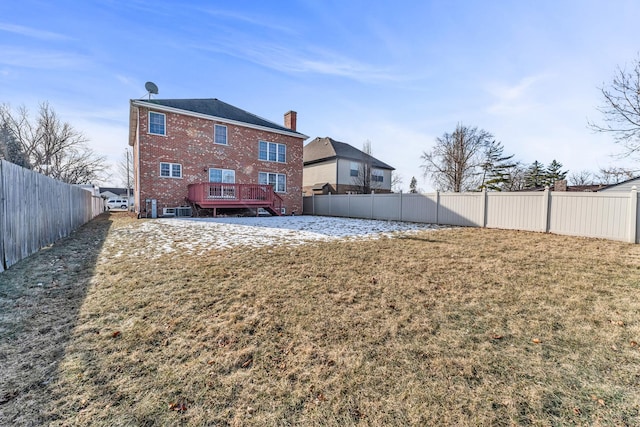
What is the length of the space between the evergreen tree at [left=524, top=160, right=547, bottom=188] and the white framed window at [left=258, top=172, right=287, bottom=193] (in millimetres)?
31075

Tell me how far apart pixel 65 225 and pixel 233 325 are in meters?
9.37

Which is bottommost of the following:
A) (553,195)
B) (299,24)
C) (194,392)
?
(194,392)

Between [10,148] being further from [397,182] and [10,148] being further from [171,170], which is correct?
[397,182]

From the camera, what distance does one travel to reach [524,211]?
10266 mm

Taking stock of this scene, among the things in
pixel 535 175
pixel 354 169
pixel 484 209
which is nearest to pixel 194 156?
pixel 484 209

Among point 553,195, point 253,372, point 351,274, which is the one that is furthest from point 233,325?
point 553,195

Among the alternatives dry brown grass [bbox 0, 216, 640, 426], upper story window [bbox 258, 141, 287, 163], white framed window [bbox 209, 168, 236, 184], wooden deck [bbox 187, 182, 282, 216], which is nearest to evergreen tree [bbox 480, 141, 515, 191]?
upper story window [bbox 258, 141, 287, 163]

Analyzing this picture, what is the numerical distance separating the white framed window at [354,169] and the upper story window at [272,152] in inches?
412

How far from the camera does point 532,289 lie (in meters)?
3.90

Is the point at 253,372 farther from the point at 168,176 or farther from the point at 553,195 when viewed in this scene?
the point at 168,176

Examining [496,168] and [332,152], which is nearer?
[332,152]

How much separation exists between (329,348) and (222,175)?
52.8ft

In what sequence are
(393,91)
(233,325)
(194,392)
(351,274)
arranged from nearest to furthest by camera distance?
(194,392), (233,325), (351,274), (393,91)

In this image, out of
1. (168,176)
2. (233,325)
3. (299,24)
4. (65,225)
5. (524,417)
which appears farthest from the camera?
(168,176)
